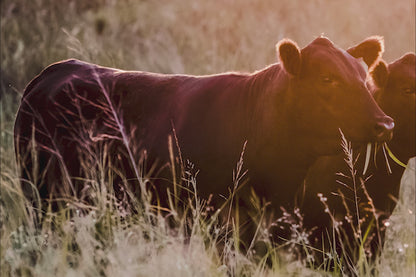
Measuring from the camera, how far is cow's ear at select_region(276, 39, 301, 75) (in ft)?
13.5

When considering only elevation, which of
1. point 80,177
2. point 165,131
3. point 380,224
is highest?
point 165,131

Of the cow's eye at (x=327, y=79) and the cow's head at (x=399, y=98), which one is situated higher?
the cow's eye at (x=327, y=79)

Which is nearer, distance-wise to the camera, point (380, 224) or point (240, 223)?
point (240, 223)

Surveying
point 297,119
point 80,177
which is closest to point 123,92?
point 80,177

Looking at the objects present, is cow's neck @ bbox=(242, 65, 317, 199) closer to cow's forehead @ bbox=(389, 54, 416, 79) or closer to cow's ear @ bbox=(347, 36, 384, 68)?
cow's ear @ bbox=(347, 36, 384, 68)

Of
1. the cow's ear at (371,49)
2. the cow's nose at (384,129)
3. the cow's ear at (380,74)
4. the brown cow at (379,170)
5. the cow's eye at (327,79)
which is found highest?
the cow's ear at (371,49)

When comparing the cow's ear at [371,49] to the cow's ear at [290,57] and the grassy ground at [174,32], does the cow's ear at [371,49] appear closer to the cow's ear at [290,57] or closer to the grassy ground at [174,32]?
the cow's ear at [290,57]

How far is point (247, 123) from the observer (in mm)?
4398

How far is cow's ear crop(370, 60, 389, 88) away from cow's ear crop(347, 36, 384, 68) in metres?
0.19

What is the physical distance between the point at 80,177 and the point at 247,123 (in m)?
1.15

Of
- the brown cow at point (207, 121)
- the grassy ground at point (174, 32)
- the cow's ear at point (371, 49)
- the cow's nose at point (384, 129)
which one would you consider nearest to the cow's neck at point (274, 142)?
the brown cow at point (207, 121)

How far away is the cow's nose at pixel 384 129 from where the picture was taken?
3.96 metres

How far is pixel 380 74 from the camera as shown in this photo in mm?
4910

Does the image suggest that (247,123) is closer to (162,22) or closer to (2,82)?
(2,82)
